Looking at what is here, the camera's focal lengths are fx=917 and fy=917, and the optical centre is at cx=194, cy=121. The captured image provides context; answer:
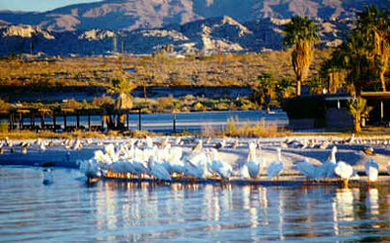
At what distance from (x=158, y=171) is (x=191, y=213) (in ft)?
19.7

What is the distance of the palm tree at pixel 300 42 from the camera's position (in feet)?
196

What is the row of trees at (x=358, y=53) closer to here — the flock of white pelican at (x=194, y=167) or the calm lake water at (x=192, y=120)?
the calm lake water at (x=192, y=120)

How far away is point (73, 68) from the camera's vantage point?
11131cm

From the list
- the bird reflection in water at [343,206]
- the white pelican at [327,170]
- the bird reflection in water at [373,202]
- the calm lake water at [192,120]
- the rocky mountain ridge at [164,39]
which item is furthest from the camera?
the rocky mountain ridge at [164,39]

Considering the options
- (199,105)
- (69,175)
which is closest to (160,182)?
(69,175)

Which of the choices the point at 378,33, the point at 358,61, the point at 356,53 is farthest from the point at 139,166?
the point at 378,33

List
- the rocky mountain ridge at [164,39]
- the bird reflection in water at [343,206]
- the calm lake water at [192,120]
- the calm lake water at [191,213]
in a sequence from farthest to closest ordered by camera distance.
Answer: the rocky mountain ridge at [164,39]
the calm lake water at [192,120]
the bird reflection in water at [343,206]
the calm lake water at [191,213]

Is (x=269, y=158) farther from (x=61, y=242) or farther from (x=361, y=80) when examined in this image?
(x=361, y=80)

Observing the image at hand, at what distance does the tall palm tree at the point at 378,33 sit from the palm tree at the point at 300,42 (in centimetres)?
353

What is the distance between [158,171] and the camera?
23.4 m

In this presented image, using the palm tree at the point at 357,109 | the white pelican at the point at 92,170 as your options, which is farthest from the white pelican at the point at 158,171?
the palm tree at the point at 357,109

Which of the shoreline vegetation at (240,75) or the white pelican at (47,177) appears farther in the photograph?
the shoreline vegetation at (240,75)

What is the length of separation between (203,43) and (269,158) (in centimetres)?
15100

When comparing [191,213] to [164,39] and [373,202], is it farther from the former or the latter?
[164,39]
